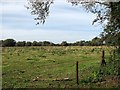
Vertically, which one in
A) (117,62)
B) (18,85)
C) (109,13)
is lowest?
(18,85)

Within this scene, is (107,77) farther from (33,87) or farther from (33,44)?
(33,44)

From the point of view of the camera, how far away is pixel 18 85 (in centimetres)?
1917

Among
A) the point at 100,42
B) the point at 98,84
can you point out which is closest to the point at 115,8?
the point at 100,42

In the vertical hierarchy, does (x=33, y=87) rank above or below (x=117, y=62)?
below

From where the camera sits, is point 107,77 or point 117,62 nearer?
point 117,62

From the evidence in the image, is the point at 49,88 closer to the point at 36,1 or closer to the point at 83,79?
the point at 83,79

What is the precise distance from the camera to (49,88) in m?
17.7

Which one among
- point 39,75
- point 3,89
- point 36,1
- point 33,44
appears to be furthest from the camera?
point 33,44

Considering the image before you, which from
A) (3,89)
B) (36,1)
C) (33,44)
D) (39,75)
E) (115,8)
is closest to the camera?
(3,89)

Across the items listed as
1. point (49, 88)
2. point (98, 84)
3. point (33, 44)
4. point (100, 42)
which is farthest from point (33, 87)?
point (33, 44)

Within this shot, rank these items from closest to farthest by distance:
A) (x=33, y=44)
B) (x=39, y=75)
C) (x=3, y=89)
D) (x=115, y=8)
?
(x=3, y=89), (x=115, y=8), (x=39, y=75), (x=33, y=44)

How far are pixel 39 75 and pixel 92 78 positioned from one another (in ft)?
14.0

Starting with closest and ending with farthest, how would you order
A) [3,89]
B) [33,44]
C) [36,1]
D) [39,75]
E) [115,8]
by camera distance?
1. [3,89]
2. [115,8]
3. [36,1]
4. [39,75]
5. [33,44]

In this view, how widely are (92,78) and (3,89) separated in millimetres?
6102
